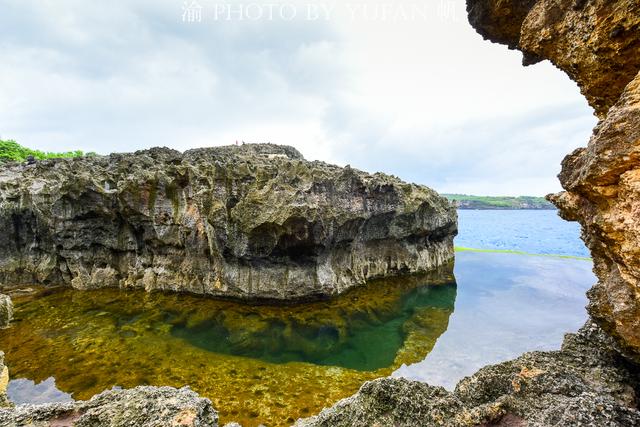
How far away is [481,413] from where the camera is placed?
15.7 feet

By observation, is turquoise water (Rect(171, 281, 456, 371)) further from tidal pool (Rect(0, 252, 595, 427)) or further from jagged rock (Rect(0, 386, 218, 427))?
jagged rock (Rect(0, 386, 218, 427))

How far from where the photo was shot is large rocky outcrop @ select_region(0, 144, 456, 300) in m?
21.1

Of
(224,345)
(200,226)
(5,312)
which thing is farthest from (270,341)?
(5,312)

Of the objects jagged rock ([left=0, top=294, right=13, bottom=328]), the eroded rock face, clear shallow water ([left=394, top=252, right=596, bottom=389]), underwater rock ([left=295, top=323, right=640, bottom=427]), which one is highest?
the eroded rock face

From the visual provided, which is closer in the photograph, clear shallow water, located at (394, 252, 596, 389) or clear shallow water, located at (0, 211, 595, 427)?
clear shallow water, located at (0, 211, 595, 427)

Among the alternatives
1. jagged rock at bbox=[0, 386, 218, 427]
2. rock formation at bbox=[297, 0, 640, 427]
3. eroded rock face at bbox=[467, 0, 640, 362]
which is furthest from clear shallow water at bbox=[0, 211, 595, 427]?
eroded rock face at bbox=[467, 0, 640, 362]

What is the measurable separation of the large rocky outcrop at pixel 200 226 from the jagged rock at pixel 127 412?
1454 centimetres

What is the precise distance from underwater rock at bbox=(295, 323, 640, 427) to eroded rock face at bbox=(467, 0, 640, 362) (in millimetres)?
641

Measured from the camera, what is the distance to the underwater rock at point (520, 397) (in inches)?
173

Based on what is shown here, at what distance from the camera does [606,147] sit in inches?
172

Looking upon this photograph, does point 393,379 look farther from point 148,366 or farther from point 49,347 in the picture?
point 49,347

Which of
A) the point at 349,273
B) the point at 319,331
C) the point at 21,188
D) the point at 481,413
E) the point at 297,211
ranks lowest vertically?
the point at 319,331

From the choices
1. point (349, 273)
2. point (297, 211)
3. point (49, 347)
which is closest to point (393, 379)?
point (297, 211)

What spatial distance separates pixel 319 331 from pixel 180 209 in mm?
13820
